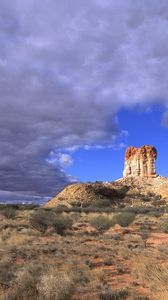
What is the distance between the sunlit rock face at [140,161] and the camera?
144250 millimetres

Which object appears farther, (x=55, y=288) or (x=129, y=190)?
(x=129, y=190)

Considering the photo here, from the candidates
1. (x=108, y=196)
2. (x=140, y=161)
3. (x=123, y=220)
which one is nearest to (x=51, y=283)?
(x=123, y=220)

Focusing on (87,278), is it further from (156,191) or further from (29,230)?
(156,191)

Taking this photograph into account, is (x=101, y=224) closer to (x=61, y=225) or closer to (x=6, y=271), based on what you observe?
(x=61, y=225)

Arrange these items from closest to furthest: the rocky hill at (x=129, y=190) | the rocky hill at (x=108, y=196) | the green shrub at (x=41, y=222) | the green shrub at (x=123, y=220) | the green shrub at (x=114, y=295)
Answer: the green shrub at (x=114, y=295) < the green shrub at (x=41, y=222) < the green shrub at (x=123, y=220) < the rocky hill at (x=108, y=196) < the rocky hill at (x=129, y=190)

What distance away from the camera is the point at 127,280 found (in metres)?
15.0

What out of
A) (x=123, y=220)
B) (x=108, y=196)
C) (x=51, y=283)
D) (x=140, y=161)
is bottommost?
(x=51, y=283)

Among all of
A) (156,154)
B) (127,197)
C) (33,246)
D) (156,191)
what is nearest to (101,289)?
(33,246)

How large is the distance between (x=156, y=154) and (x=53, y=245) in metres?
130

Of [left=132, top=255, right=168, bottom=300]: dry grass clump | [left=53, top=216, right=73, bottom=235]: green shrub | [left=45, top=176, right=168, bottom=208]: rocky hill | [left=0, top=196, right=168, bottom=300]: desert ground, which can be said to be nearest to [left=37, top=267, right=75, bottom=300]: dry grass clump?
[left=0, top=196, right=168, bottom=300]: desert ground

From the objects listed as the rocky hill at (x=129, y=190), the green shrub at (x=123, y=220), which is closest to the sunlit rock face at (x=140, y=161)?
the rocky hill at (x=129, y=190)

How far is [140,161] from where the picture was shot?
145m

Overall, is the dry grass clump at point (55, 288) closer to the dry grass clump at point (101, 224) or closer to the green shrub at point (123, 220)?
the dry grass clump at point (101, 224)

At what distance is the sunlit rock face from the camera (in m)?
144
